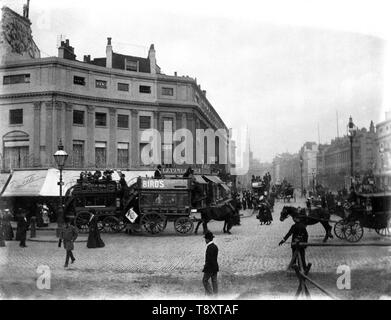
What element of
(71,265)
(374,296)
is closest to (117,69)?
(71,265)

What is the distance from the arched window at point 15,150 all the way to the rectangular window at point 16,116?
2.08 feet

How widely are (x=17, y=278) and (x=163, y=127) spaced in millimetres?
15807

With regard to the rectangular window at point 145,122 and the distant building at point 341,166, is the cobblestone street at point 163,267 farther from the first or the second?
the rectangular window at point 145,122

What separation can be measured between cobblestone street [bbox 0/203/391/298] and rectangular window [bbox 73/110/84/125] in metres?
11.0

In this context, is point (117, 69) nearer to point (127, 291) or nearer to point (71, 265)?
point (71, 265)

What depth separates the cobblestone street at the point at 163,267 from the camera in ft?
28.7

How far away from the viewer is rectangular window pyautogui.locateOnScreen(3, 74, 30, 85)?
2141 cm

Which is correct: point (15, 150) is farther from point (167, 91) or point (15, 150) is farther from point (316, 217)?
point (316, 217)

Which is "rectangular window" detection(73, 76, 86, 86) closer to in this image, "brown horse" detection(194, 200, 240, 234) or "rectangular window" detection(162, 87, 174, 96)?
Answer: "rectangular window" detection(162, 87, 174, 96)

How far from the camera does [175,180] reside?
17.8 metres

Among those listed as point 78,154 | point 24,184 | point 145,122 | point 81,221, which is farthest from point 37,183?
point 145,122

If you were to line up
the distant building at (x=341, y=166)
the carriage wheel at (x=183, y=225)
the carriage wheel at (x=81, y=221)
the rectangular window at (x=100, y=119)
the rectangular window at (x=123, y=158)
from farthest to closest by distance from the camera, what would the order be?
the rectangular window at (x=123, y=158), the rectangular window at (x=100, y=119), the distant building at (x=341, y=166), the carriage wheel at (x=81, y=221), the carriage wheel at (x=183, y=225)

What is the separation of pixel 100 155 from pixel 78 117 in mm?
2871

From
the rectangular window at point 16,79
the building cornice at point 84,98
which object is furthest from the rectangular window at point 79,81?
the rectangular window at point 16,79
